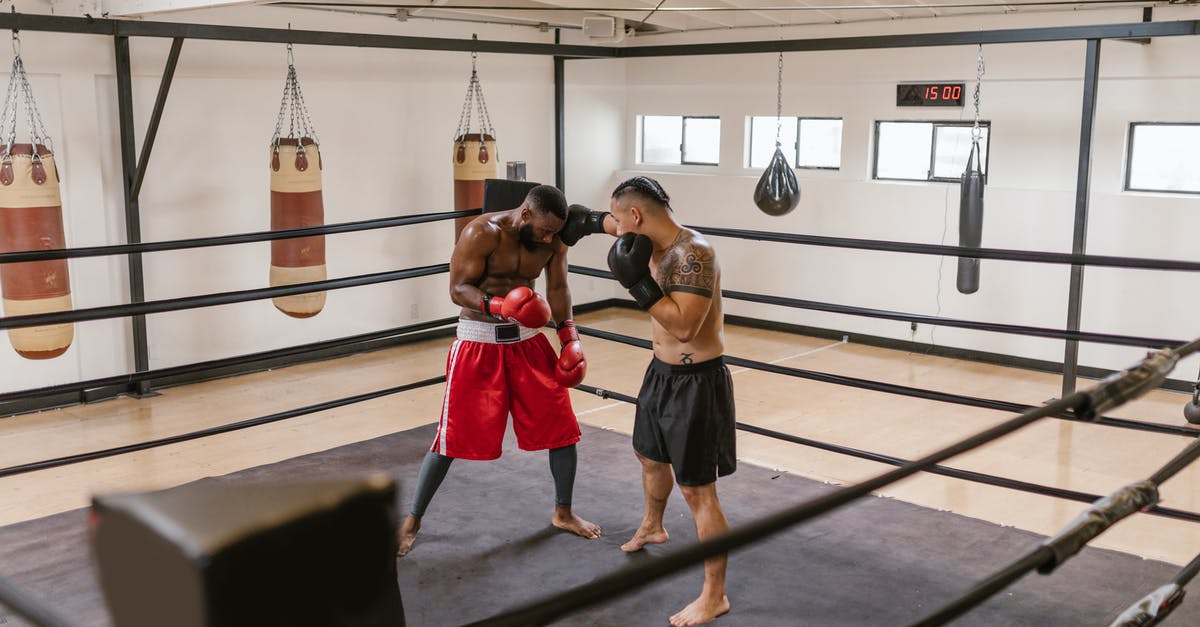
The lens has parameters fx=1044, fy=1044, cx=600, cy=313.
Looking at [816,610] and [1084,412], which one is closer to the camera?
[1084,412]

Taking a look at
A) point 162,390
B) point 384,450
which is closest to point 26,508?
point 384,450

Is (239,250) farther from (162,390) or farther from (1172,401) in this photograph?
(1172,401)

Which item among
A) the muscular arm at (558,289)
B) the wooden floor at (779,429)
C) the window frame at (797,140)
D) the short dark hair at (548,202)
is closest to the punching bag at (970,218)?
the wooden floor at (779,429)

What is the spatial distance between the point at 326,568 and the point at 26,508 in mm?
4119

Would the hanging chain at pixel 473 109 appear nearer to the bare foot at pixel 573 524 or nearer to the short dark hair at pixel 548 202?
the short dark hair at pixel 548 202

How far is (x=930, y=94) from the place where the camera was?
268 inches

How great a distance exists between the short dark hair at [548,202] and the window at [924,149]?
4.30m

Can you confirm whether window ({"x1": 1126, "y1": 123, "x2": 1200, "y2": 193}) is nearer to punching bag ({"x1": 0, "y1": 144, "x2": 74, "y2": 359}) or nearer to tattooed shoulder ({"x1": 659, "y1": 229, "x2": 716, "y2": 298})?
tattooed shoulder ({"x1": 659, "y1": 229, "x2": 716, "y2": 298})

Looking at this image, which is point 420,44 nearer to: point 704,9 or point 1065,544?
point 704,9

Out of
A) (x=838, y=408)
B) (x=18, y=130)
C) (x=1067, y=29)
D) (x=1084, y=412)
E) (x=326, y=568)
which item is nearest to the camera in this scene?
(x=326, y=568)

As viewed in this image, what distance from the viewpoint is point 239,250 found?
6301 millimetres

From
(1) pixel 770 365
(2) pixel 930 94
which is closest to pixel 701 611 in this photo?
(1) pixel 770 365

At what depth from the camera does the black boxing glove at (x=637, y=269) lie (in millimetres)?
2826

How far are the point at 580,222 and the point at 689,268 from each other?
0.63 metres
